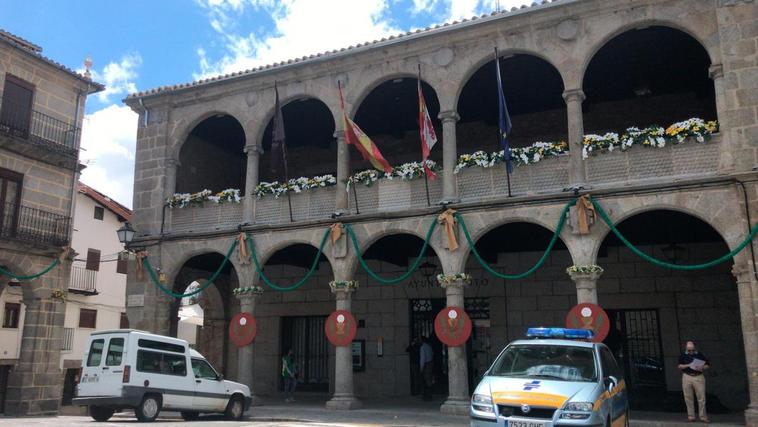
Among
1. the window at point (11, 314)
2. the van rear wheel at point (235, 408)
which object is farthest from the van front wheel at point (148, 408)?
the window at point (11, 314)

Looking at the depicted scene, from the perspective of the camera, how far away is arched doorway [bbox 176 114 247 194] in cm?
2003

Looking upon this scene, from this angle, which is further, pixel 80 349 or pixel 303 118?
pixel 80 349

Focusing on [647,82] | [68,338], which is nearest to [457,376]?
[647,82]

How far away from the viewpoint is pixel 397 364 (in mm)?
19453

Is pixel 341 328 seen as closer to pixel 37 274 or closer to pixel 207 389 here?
pixel 207 389

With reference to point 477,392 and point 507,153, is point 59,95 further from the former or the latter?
point 477,392

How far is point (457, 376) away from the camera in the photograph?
14.1 meters

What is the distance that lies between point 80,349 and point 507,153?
26214 mm

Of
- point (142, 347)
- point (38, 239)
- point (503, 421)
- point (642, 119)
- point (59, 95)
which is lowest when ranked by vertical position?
point (503, 421)

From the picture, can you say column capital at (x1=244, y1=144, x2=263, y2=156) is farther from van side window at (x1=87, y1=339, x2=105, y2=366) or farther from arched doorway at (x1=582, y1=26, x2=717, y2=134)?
arched doorway at (x1=582, y1=26, x2=717, y2=134)

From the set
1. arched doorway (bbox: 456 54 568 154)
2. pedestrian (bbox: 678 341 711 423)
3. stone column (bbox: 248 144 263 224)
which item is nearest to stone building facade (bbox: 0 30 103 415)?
stone column (bbox: 248 144 263 224)

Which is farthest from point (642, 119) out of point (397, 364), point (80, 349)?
point (80, 349)

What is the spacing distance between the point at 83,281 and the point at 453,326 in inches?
955

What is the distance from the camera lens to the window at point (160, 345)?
42.6ft
